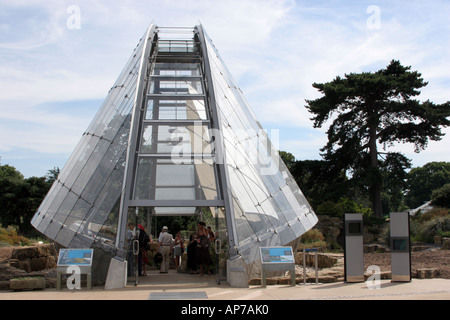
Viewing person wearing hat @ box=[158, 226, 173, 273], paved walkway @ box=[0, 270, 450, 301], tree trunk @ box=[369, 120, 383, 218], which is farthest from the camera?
tree trunk @ box=[369, 120, 383, 218]

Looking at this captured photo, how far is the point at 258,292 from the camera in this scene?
965 cm

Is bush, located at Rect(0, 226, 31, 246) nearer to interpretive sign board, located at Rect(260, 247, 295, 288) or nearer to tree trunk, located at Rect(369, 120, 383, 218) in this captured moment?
interpretive sign board, located at Rect(260, 247, 295, 288)

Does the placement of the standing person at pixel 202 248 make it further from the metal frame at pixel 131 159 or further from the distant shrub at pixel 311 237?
the distant shrub at pixel 311 237

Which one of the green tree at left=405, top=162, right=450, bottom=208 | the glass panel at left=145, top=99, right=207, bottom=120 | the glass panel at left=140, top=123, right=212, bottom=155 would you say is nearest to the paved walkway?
the glass panel at left=140, top=123, right=212, bottom=155

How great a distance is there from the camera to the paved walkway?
28.7 feet

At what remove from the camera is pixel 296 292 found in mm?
9531

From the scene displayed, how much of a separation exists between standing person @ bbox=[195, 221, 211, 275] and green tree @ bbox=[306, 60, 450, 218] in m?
21.9

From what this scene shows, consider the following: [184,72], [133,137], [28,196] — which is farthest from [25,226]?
[133,137]

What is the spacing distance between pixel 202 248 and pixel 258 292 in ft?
11.7

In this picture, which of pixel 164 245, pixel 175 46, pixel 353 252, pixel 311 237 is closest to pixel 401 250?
pixel 353 252

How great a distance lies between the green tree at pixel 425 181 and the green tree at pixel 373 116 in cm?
4987

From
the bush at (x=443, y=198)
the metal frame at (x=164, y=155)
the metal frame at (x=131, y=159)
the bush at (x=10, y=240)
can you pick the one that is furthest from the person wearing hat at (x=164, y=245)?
the bush at (x=443, y=198)

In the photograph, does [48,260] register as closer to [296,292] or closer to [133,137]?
[133,137]

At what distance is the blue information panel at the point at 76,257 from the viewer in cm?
1051
